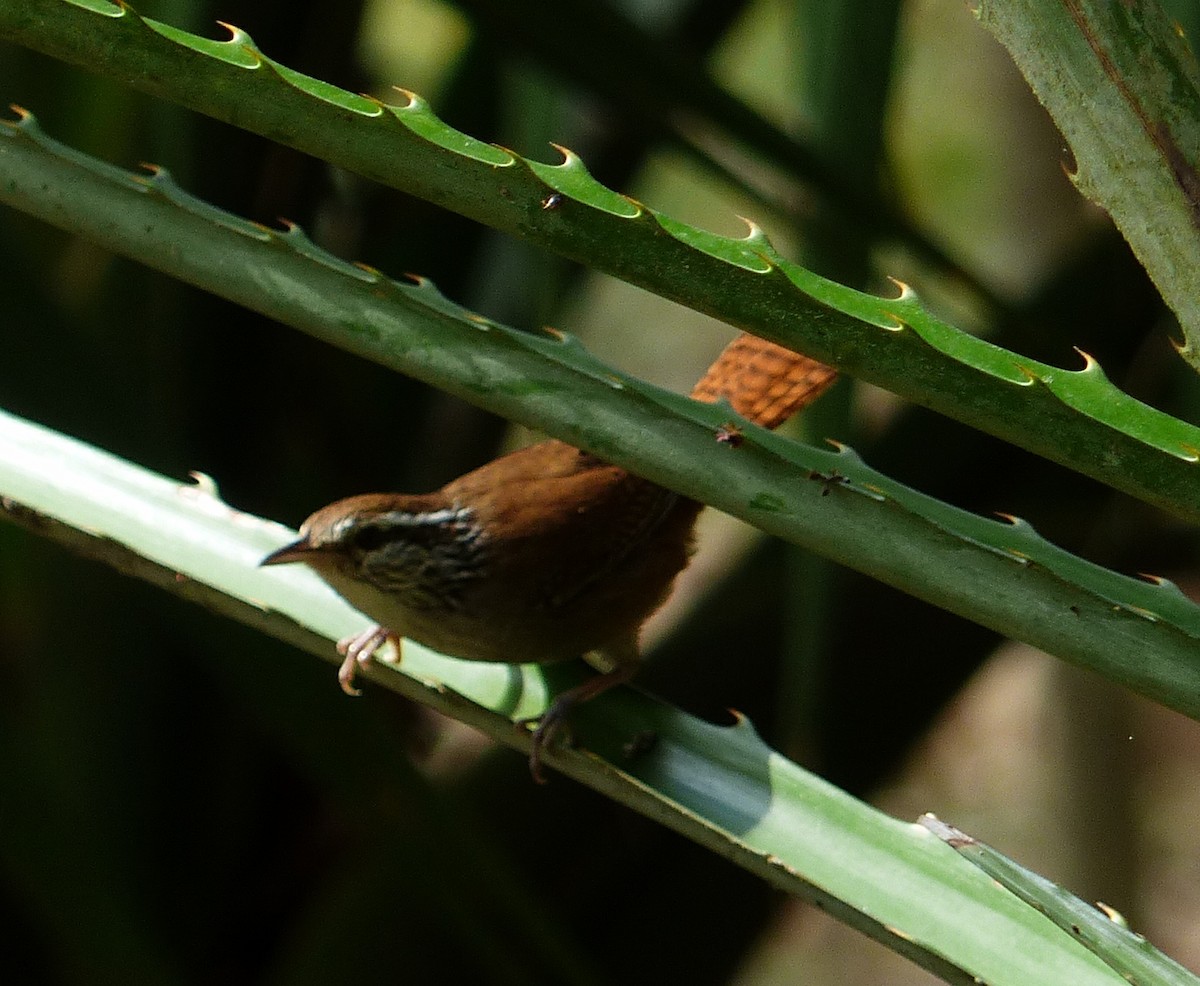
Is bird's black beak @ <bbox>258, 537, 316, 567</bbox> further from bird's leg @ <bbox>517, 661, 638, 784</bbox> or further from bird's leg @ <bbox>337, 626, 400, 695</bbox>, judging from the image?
bird's leg @ <bbox>517, 661, 638, 784</bbox>

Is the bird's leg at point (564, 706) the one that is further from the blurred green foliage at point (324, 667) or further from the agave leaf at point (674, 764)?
the blurred green foliage at point (324, 667)

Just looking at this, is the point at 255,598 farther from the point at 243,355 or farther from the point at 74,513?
the point at 243,355

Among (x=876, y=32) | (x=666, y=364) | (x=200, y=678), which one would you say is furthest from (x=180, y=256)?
(x=666, y=364)

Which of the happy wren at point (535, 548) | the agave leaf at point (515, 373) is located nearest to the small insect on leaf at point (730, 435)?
the agave leaf at point (515, 373)

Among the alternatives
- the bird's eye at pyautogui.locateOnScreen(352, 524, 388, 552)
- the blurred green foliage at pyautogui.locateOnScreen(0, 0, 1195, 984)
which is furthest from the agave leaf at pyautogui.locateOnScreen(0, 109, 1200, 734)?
the bird's eye at pyautogui.locateOnScreen(352, 524, 388, 552)

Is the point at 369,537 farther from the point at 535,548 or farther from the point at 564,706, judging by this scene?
the point at 564,706

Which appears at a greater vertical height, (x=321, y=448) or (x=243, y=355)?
(x=243, y=355)
